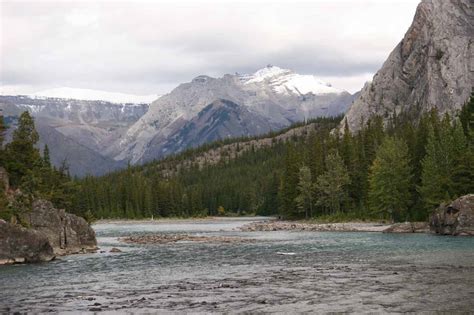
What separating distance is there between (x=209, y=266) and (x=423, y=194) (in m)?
60.9

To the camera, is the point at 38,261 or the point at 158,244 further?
the point at 158,244

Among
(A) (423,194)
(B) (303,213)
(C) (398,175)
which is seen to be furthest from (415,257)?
(B) (303,213)

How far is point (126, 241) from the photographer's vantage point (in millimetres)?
99625

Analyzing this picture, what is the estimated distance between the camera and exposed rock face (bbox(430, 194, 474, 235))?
87.4 metres

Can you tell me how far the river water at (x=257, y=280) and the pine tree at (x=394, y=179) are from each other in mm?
38769

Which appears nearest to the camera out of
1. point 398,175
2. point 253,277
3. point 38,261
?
point 253,277

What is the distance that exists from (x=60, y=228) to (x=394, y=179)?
6586 centimetres

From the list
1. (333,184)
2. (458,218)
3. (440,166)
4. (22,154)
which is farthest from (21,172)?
A: (333,184)

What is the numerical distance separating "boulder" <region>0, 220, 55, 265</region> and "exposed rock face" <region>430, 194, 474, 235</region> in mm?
58427

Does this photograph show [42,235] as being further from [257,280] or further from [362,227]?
[362,227]

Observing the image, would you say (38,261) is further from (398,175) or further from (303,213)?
(303,213)

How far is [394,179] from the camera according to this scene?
115812 millimetres

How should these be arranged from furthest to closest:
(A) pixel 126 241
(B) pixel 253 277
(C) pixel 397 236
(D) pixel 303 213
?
(D) pixel 303 213 → (A) pixel 126 241 → (C) pixel 397 236 → (B) pixel 253 277

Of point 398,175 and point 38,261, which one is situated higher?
point 398,175
